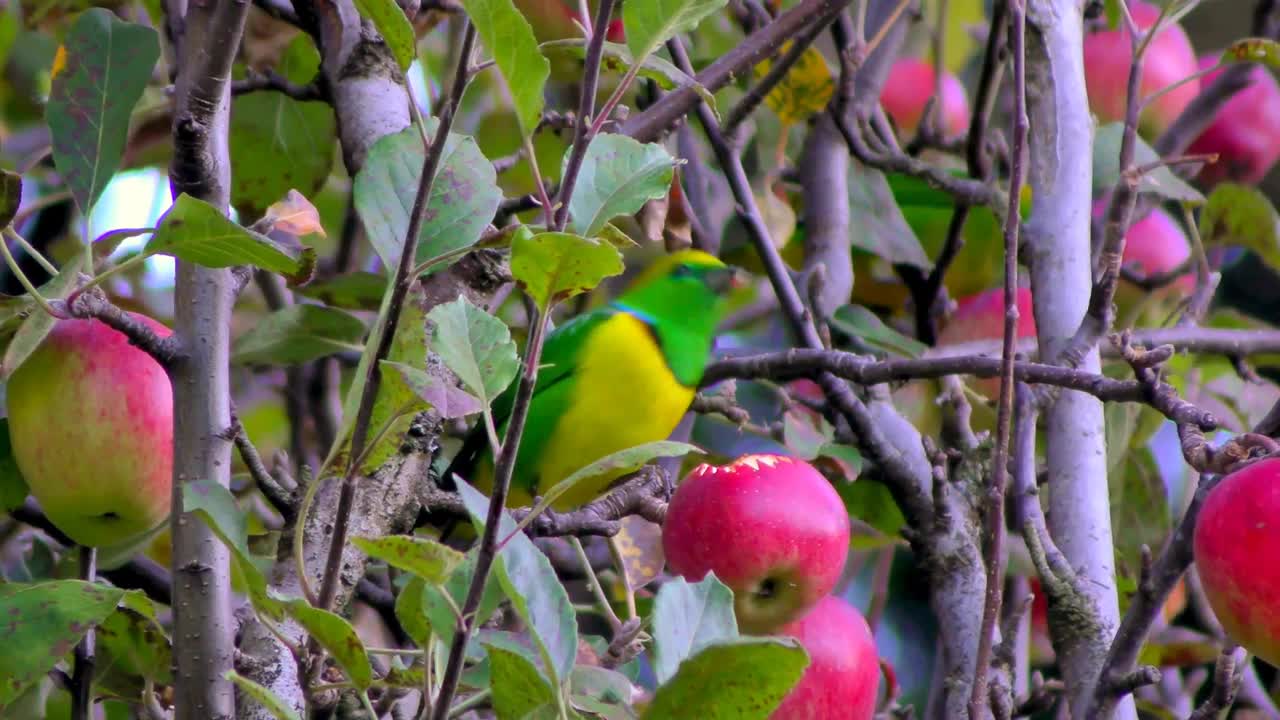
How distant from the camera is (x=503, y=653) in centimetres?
81

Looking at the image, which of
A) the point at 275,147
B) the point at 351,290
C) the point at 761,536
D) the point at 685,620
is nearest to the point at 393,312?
the point at 685,620

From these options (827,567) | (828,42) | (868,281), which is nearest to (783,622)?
(827,567)

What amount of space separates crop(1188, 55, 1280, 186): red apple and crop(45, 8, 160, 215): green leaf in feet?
6.05

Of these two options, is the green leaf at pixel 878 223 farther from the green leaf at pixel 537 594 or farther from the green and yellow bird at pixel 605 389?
the green leaf at pixel 537 594

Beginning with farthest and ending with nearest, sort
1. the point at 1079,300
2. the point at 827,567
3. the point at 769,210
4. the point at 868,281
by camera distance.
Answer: the point at 868,281
the point at 769,210
the point at 1079,300
the point at 827,567

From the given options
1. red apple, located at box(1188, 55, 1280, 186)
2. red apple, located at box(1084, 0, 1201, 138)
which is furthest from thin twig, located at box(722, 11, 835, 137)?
red apple, located at box(1188, 55, 1280, 186)

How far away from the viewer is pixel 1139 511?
1871 mm

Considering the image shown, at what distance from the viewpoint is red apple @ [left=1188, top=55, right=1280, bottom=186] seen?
233 cm

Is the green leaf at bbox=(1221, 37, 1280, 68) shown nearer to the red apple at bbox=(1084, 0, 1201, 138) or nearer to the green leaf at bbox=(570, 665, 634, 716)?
the red apple at bbox=(1084, 0, 1201, 138)

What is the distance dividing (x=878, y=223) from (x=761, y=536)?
2.79ft

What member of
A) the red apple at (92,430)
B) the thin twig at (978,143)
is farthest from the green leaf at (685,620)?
the thin twig at (978,143)

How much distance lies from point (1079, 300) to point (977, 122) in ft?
1.59

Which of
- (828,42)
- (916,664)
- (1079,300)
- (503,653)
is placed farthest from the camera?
(828,42)

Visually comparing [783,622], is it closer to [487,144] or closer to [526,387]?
[526,387]
